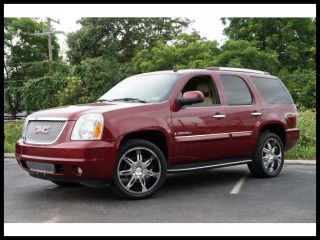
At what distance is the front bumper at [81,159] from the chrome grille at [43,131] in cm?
14

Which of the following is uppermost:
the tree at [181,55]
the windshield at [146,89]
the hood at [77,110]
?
the tree at [181,55]

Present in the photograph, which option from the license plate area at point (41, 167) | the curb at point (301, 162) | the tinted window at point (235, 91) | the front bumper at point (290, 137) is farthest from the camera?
the curb at point (301, 162)

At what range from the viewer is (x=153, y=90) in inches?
264

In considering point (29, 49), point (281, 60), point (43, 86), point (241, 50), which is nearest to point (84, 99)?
point (43, 86)

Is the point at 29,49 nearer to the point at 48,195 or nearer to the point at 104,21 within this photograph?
the point at 104,21

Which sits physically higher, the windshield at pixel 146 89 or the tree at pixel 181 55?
the tree at pixel 181 55

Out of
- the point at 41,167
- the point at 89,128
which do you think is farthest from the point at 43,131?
the point at 89,128

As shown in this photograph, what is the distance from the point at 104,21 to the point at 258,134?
98.8 feet

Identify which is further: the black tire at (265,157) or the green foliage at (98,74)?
the green foliage at (98,74)

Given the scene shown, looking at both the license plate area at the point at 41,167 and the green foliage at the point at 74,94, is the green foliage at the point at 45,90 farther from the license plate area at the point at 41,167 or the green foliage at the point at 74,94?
the license plate area at the point at 41,167

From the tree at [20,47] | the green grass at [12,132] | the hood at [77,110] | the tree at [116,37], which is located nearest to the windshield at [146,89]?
the hood at [77,110]

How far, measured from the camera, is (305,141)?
37.9 feet

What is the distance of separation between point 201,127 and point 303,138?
230 inches

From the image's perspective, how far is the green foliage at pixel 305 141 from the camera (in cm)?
1056
